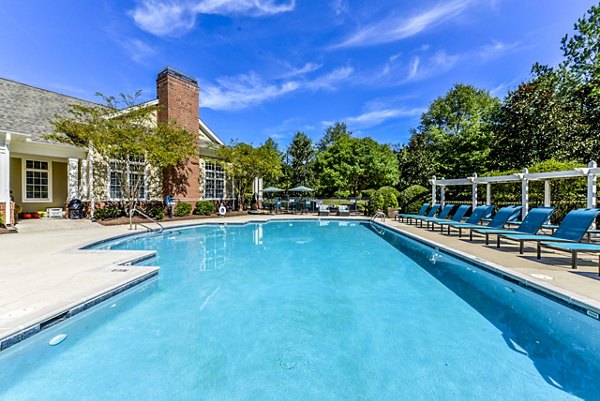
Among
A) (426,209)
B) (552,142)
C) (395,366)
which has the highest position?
(552,142)

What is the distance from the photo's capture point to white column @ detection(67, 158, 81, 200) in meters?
12.8

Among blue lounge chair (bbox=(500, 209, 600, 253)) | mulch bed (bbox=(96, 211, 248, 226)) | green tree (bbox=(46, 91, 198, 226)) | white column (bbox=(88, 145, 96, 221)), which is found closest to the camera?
blue lounge chair (bbox=(500, 209, 600, 253))

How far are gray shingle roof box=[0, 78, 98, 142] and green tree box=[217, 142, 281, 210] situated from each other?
8293 millimetres

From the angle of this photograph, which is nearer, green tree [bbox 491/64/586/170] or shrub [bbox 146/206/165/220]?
shrub [bbox 146/206/165/220]

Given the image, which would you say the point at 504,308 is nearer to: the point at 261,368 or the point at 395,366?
the point at 395,366

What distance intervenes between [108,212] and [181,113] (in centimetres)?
686

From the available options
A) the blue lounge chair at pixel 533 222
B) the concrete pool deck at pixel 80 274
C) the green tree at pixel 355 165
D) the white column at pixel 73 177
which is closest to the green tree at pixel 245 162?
the white column at pixel 73 177

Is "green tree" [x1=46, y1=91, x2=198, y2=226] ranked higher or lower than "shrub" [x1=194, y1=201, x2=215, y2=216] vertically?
higher

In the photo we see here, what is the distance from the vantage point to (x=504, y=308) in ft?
13.9

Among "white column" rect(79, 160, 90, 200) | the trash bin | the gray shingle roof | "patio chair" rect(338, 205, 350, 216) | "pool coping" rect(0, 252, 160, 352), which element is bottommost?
"pool coping" rect(0, 252, 160, 352)

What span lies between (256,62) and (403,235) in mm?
15287

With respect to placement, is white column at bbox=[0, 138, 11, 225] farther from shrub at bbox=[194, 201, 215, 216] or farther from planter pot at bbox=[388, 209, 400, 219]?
planter pot at bbox=[388, 209, 400, 219]

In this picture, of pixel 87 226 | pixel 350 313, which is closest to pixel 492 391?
pixel 350 313

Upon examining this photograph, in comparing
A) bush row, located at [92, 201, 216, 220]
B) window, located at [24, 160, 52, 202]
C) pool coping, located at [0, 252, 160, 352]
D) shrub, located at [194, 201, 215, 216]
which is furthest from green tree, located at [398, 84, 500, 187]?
window, located at [24, 160, 52, 202]
